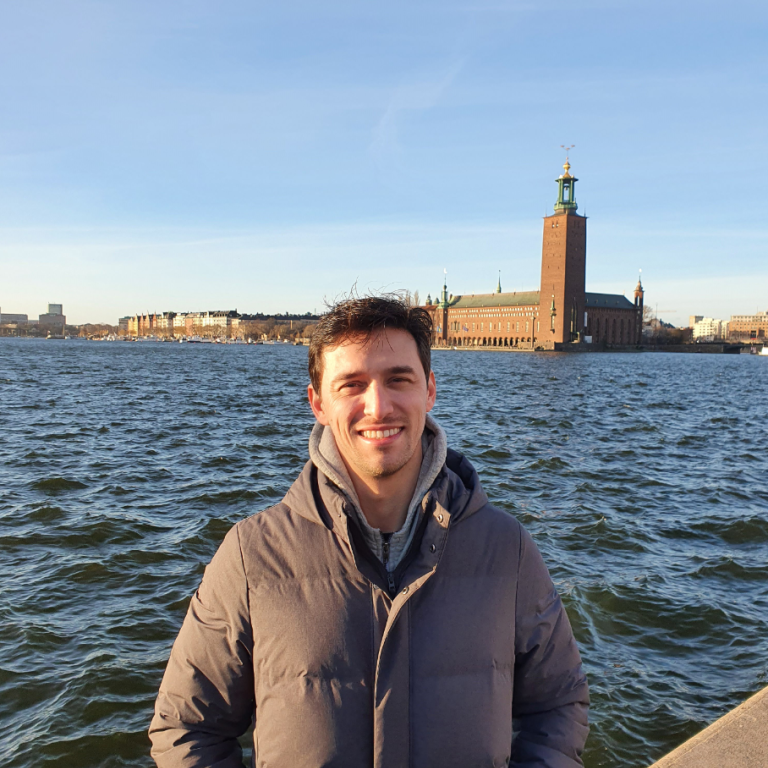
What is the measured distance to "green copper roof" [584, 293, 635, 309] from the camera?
136m

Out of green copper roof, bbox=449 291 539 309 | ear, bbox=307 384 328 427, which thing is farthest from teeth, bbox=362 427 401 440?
green copper roof, bbox=449 291 539 309

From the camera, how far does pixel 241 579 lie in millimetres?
2164

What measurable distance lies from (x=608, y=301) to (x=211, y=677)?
145067mm

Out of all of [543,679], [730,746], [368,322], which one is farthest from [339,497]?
[730,746]

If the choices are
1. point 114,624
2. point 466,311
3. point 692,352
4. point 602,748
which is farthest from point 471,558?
point 692,352

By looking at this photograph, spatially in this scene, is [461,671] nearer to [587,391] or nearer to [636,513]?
[636,513]

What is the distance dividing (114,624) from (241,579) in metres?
5.19

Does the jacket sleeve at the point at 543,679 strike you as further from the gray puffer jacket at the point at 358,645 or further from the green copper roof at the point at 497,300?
the green copper roof at the point at 497,300

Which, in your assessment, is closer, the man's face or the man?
the man

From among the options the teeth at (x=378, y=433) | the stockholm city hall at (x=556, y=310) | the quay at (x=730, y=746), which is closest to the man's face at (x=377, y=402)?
the teeth at (x=378, y=433)

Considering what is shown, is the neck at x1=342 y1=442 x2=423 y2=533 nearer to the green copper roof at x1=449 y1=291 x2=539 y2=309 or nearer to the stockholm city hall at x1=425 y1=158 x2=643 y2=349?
the stockholm city hall at x1=425 y1=158 x2=643 y2=349

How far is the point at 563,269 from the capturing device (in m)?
118

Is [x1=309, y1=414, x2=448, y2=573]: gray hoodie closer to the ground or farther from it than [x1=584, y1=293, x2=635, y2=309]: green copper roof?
closer to the ground

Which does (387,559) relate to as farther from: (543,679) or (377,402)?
(543,679)
